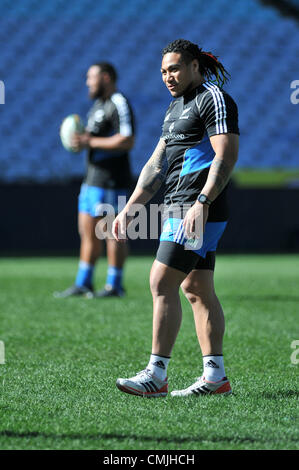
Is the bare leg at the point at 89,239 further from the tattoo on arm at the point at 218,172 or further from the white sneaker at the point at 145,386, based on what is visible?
the tattoo on arm at the point at 218,172

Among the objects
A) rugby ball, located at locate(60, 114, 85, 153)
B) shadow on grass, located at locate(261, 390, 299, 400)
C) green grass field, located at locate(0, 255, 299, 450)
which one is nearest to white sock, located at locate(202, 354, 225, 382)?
green grass field, located at locate(0, 255, 299, 450)

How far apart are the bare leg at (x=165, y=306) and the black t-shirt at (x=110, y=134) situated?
4.22 metres

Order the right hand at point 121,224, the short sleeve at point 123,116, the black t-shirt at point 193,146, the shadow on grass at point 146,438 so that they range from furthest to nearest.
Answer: the short sleeve at point 123,116 → the right hand at point 121,224 → the black t-shirt at point 193,146 → the shadow on grass at point 146,438

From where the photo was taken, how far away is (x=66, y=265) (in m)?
13.1

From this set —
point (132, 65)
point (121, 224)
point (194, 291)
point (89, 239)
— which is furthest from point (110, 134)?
point (132, 65)

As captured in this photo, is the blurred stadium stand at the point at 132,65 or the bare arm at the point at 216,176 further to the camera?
the blurred stadium stand at the point at 132,65

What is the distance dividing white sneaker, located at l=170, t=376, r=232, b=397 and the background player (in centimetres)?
411

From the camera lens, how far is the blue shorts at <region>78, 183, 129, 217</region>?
25.2ft

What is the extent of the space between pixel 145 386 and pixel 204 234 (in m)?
0.75

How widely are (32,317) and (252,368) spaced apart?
258 cm

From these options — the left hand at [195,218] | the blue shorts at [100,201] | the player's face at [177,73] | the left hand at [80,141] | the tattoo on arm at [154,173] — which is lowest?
the blue shorts at [100,201]

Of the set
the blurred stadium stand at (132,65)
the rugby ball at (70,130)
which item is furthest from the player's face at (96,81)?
the blurred stadium stand at (132,65)

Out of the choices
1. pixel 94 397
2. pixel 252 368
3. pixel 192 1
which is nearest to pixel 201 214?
pixel 94 397

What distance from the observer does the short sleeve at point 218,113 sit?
3.48 metres
